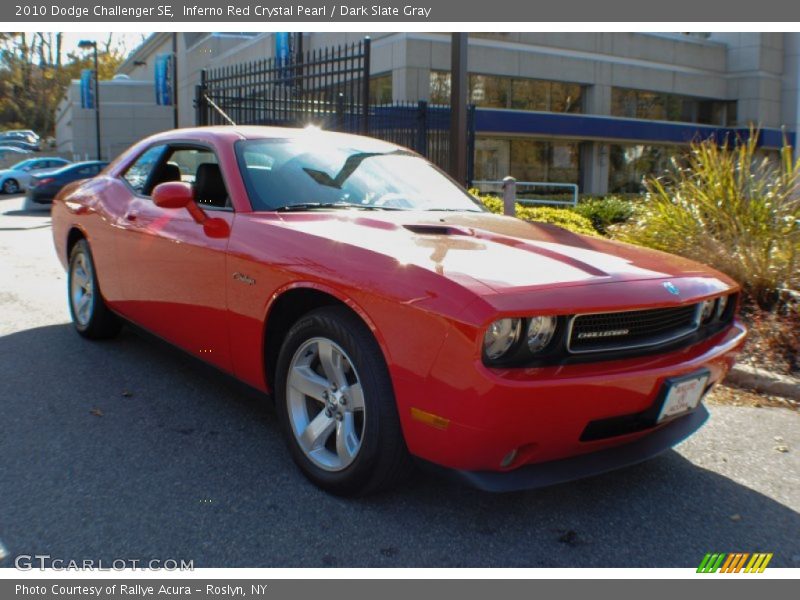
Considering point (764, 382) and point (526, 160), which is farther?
point (526, 160)

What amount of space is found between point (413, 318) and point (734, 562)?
150cm

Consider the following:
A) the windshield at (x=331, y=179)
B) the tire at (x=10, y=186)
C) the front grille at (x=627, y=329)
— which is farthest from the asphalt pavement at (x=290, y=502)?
the tire at (x=10, y=186)

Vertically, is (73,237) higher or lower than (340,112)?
lower

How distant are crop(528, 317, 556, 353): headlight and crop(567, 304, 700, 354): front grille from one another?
0.07 meters

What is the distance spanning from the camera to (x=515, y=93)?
2894 cm

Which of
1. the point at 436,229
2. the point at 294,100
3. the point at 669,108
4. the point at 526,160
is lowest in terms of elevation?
the point at 436,229

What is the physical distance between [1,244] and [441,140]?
7.32m

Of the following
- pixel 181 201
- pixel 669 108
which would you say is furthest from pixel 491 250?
pixel 669 108

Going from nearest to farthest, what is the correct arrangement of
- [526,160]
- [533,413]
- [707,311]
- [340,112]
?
[533,413]
[707,311]
[340,112]
[526,160]

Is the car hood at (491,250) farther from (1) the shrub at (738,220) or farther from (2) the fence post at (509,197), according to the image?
(2) the fence post at (509,197)

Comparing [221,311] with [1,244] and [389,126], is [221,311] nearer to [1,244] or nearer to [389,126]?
[389,126]

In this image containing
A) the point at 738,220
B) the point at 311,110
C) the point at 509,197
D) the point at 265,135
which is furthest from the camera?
the point at 311,110

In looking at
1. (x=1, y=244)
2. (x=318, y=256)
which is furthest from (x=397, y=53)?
(x=318, y=256)

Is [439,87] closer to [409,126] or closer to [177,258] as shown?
[409,126]
